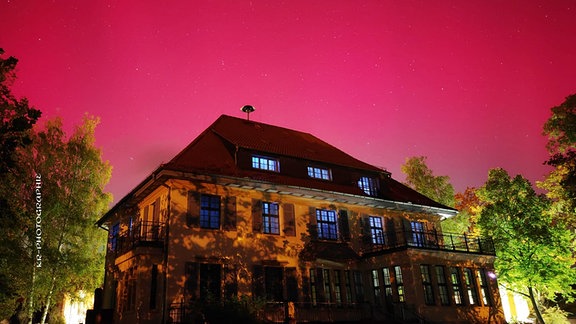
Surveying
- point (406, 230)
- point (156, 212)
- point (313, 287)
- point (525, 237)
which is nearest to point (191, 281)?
point (156, 212)

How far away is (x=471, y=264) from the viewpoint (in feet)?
79.6

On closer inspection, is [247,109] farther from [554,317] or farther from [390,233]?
[554,317]

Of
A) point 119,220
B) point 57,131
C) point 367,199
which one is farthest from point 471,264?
point 57,131

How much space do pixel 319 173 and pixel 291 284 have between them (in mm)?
7152

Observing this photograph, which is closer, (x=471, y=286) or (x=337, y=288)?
(x=337, y=288)

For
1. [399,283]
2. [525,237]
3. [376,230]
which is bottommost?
[399,283]

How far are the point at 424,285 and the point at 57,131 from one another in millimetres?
25012

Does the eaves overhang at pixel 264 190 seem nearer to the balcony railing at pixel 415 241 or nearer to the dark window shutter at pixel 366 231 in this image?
the dark window shutter at pixel 366 231

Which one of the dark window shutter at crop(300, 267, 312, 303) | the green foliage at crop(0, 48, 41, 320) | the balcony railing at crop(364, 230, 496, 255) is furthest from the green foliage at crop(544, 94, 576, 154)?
the green foliage at crop(0, 48, 41, 320)

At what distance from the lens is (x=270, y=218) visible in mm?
22234

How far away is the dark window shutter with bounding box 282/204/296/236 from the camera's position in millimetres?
22375

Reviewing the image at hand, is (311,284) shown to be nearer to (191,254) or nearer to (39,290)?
(191,254)

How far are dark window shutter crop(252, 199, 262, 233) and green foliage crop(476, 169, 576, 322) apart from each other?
578 inches

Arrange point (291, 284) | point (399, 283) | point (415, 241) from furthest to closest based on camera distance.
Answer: point (415, 241) < point (399, 283) < point (291, 284)
